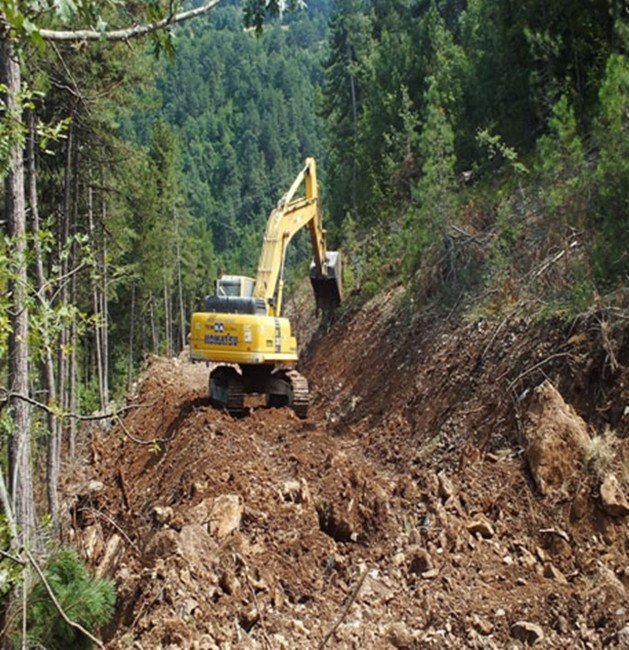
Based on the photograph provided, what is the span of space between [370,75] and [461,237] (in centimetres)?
2328

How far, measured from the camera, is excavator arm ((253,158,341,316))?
51.5 feet

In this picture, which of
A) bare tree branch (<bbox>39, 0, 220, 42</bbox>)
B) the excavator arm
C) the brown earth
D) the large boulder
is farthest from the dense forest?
the large boulder

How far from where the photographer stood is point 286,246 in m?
16.3

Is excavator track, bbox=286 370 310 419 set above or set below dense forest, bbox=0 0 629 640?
below

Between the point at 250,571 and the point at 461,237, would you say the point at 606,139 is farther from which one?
the point at 250,571

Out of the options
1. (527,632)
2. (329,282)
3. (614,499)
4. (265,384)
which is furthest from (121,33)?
(329,282)

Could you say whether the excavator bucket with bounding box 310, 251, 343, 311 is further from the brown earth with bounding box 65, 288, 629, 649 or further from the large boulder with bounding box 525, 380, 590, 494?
the large boulder with bounding box 525, 380, 590, 494

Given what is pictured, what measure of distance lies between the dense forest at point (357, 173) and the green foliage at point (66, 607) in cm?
33

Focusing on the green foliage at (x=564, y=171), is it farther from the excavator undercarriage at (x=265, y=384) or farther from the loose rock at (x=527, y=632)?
the loose rock at (x=527, y=632)

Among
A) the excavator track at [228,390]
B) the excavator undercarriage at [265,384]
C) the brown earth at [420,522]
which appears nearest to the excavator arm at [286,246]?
the excavator undercarriage at [265,384]

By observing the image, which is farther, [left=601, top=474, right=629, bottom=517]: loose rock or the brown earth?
[left=601, top=474, right=629, bottom=517]: loose rock

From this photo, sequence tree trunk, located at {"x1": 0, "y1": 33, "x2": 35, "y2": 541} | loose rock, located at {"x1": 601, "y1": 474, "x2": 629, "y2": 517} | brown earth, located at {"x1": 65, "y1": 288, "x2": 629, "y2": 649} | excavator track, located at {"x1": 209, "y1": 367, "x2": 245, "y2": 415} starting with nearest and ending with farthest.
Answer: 1. brown earth, located at {"x1": 65, "y1": 288, "x2": 629, "y2": 649}
2. loose rock, located at {"x1": 601, "y1": 474, "x2": 629, "y2": 517}
3. tree trunk, located at {"x1": 0, "y1": 33, "x2": 35, "y2": 541}
4. excavator track, located at {"x1": 209, "y1": 367, "x2": 245, "y2": 415}

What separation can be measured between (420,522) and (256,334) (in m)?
6.15

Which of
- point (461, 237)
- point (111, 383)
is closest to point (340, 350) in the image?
point (461, 237)
